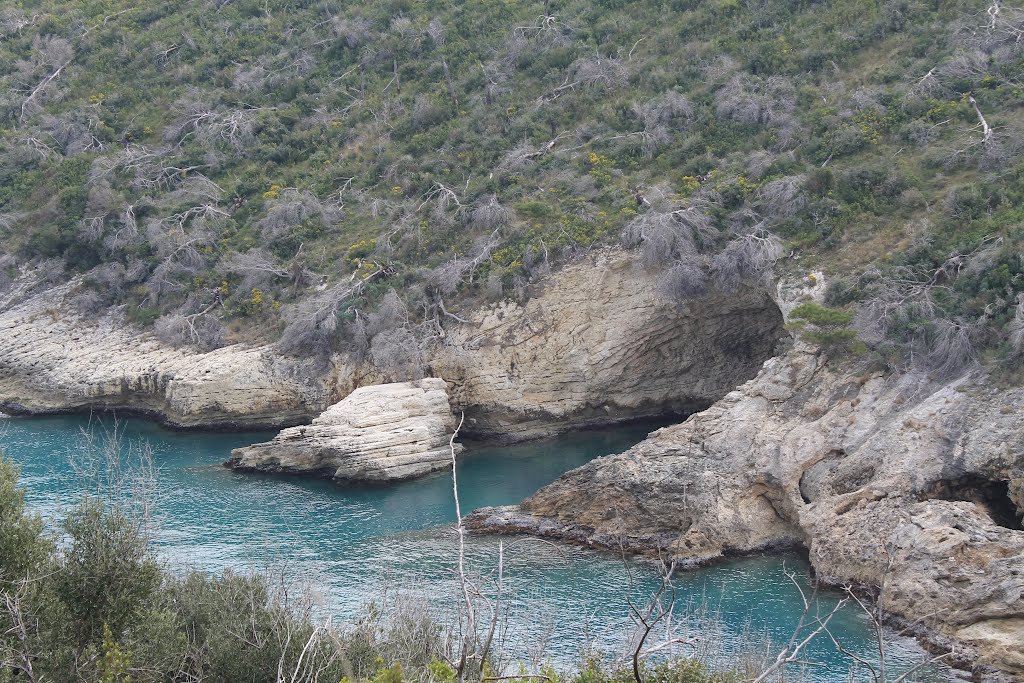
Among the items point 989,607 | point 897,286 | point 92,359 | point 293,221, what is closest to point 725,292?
point 897,286

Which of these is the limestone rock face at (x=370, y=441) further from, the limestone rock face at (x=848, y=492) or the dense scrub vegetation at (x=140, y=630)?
the dense scrub vegetation at (x=140, y=630)

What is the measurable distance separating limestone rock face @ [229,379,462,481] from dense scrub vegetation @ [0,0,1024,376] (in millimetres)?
1981

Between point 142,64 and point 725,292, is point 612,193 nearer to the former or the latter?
point 725,292

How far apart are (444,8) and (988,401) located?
31.7 metres

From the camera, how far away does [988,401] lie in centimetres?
1934

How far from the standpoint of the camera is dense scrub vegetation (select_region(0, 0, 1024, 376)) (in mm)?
25875

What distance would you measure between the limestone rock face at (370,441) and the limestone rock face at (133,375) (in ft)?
10.1

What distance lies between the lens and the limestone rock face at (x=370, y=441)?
26.2 m

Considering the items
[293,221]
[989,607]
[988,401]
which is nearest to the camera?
[989,607]

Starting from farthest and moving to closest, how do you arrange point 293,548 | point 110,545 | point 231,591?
point 293,548, point 231,591, point 110,545

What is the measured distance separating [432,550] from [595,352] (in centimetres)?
860

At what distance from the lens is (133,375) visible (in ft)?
105

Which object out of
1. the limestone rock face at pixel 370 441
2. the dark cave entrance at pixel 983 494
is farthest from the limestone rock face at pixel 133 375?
the dark cave entrance at pixel 983 494

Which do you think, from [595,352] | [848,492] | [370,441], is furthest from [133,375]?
[848,492]
